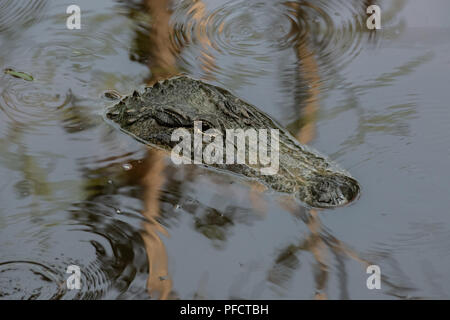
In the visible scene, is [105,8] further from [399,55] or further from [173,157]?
[399,55]

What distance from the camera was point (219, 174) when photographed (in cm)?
547

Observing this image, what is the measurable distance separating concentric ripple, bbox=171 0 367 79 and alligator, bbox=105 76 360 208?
755 millimetres

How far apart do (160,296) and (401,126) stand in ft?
8.76

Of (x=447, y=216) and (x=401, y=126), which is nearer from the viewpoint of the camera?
(x=447, y=216)

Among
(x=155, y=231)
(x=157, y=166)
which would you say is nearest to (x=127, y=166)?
(x=157, y=166)

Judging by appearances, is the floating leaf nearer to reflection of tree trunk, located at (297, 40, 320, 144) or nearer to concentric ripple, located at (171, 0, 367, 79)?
concentric ripple, located at (171, 0, 367, 79)

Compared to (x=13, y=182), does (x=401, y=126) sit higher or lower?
higher

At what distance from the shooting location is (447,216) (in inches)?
187

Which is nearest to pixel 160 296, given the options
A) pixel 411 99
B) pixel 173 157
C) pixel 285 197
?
pixel 285 197

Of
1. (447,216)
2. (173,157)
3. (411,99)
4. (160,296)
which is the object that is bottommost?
(160,296)

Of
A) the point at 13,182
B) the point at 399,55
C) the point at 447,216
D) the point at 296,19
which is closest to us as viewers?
the point at 447,216

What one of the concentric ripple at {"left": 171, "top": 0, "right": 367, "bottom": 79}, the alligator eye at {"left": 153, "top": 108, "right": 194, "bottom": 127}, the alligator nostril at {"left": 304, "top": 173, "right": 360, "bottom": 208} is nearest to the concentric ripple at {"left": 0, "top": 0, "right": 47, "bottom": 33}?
the concentric ripple at {"left": 171, "top": 0, "right": 367, "bottom": 79}

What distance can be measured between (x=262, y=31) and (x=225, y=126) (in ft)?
6.14

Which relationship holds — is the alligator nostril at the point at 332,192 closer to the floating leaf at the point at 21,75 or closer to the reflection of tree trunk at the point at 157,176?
the reflection of tree trunk at the point at 157,176
